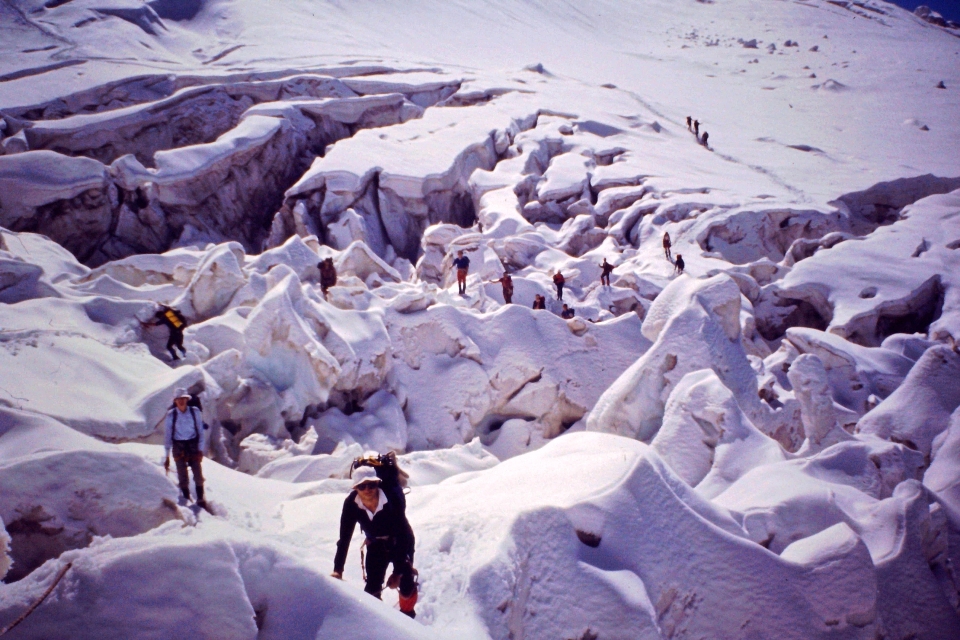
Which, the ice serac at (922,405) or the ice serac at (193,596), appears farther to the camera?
the ice serac at (922,405)

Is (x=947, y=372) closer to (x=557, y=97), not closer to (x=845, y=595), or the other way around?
(x=845, y=595)

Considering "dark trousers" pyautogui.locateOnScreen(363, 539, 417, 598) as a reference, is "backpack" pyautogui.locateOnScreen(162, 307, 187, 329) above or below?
below

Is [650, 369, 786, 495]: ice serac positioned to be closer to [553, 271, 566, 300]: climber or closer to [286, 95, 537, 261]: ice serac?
[553, 271, 566, 300]: climber

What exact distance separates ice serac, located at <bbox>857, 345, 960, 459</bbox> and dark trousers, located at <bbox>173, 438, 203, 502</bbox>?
638cm

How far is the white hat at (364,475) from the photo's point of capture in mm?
2440

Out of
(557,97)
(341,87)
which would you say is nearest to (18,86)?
(341,87)

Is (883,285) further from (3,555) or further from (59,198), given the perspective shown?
(59,198)

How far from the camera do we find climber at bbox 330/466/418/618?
2447mm

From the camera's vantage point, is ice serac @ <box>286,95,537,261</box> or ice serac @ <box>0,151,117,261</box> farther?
ice serac @ <box>286,95,537,261</box>

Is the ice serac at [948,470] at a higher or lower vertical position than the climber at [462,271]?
higher

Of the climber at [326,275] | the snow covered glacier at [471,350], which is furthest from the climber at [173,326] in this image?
the climber at [326,275]

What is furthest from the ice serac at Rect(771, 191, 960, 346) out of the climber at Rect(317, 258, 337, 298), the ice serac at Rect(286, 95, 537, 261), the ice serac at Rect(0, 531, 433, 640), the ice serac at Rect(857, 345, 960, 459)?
the ice serac at Rect(0, 531, 433, 640)

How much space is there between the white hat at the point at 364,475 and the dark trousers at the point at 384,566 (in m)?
0.26

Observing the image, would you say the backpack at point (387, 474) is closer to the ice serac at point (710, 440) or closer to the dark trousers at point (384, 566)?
the dark trousers at point (384, 566)
